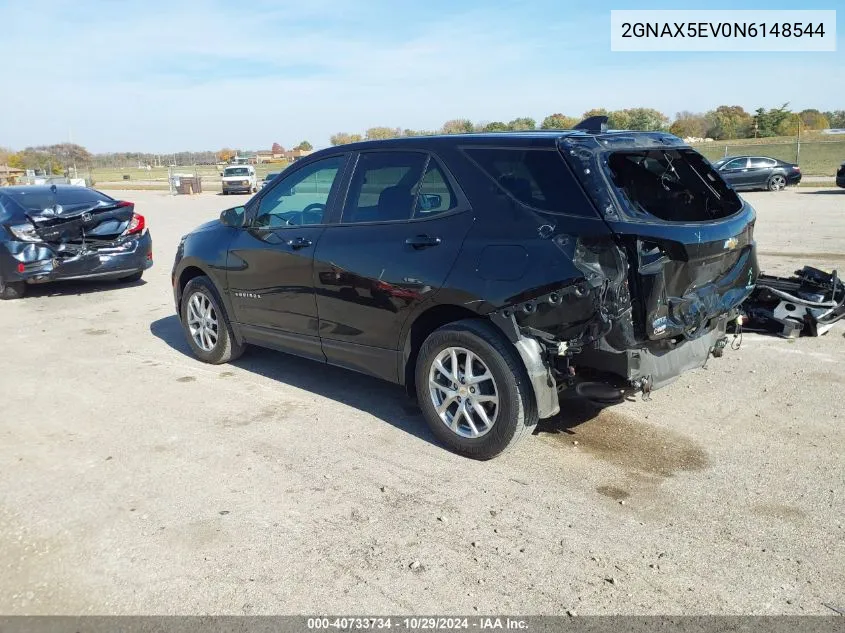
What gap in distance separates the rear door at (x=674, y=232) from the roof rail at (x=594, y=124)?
31cm

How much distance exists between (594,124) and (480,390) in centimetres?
183

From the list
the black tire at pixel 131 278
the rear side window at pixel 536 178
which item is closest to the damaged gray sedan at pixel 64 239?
the black tire at pixel 131 278

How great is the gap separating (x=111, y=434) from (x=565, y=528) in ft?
10.3

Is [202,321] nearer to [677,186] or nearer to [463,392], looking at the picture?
[463,392]

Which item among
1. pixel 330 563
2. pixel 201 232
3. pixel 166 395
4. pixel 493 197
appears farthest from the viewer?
pixel 201 232

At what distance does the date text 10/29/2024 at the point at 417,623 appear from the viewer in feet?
9.55

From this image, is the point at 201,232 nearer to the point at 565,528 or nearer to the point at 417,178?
the point at 417,178

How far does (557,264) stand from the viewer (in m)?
3.90

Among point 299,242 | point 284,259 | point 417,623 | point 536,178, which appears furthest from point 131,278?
point 417,623

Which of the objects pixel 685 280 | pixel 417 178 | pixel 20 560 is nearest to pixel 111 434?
pixel 20 560

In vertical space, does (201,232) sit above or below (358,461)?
above

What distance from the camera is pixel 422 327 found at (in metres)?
4.64

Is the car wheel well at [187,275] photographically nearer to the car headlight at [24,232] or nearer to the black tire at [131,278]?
the car headlight at [24,232]

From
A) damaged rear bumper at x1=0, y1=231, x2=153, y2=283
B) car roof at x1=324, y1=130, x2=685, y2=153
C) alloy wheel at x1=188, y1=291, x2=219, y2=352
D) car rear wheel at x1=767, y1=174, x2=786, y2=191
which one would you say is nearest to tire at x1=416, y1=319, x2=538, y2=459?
car roof at x1=324, y1=130, x2=685, y2=153
